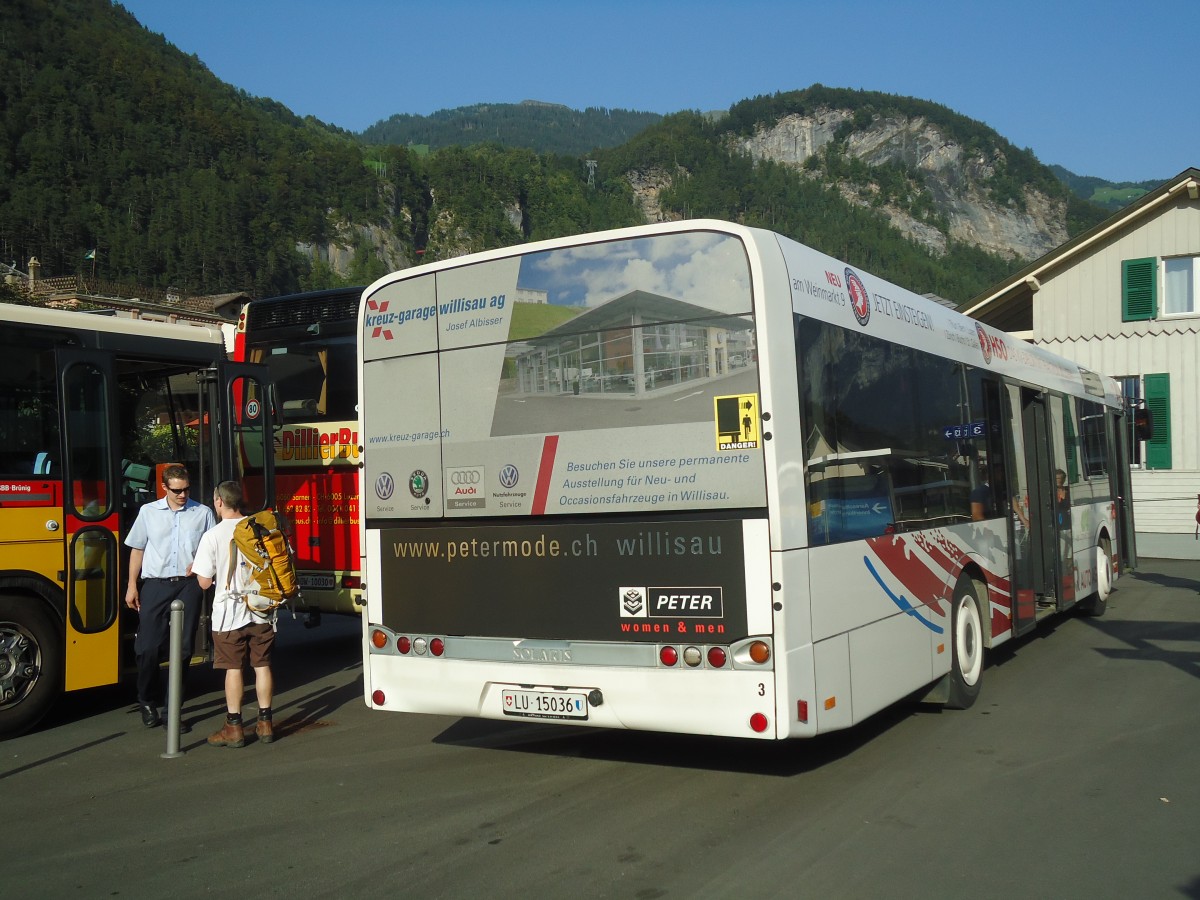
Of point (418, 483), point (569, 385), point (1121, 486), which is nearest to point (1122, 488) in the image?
point (1121, 486)

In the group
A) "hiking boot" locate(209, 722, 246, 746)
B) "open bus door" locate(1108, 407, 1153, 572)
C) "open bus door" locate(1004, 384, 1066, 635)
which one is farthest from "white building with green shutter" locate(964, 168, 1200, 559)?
"hiking boot" locate(209, 722, 246, 746)

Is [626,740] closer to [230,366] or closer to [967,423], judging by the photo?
[967,423]

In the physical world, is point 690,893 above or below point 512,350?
below

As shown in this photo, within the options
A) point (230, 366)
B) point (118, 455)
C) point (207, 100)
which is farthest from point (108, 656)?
point (207, 100)

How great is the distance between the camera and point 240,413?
9531 mm

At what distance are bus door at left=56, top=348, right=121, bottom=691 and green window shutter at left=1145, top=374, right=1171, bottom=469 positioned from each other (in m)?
22.5

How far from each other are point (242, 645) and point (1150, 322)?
2326 centimetres

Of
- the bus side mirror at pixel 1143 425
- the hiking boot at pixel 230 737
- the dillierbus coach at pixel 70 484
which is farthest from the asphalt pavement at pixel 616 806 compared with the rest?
the bus side mirror at pixel 1143 425

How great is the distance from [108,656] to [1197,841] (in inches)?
285

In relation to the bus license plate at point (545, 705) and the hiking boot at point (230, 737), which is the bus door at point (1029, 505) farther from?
the hiking boot at point (230, 737)

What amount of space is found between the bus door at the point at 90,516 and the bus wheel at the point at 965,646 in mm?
6203

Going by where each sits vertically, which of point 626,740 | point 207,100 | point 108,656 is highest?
point 207,100

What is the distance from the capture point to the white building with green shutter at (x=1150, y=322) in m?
24.4

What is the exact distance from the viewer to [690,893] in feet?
15.4
